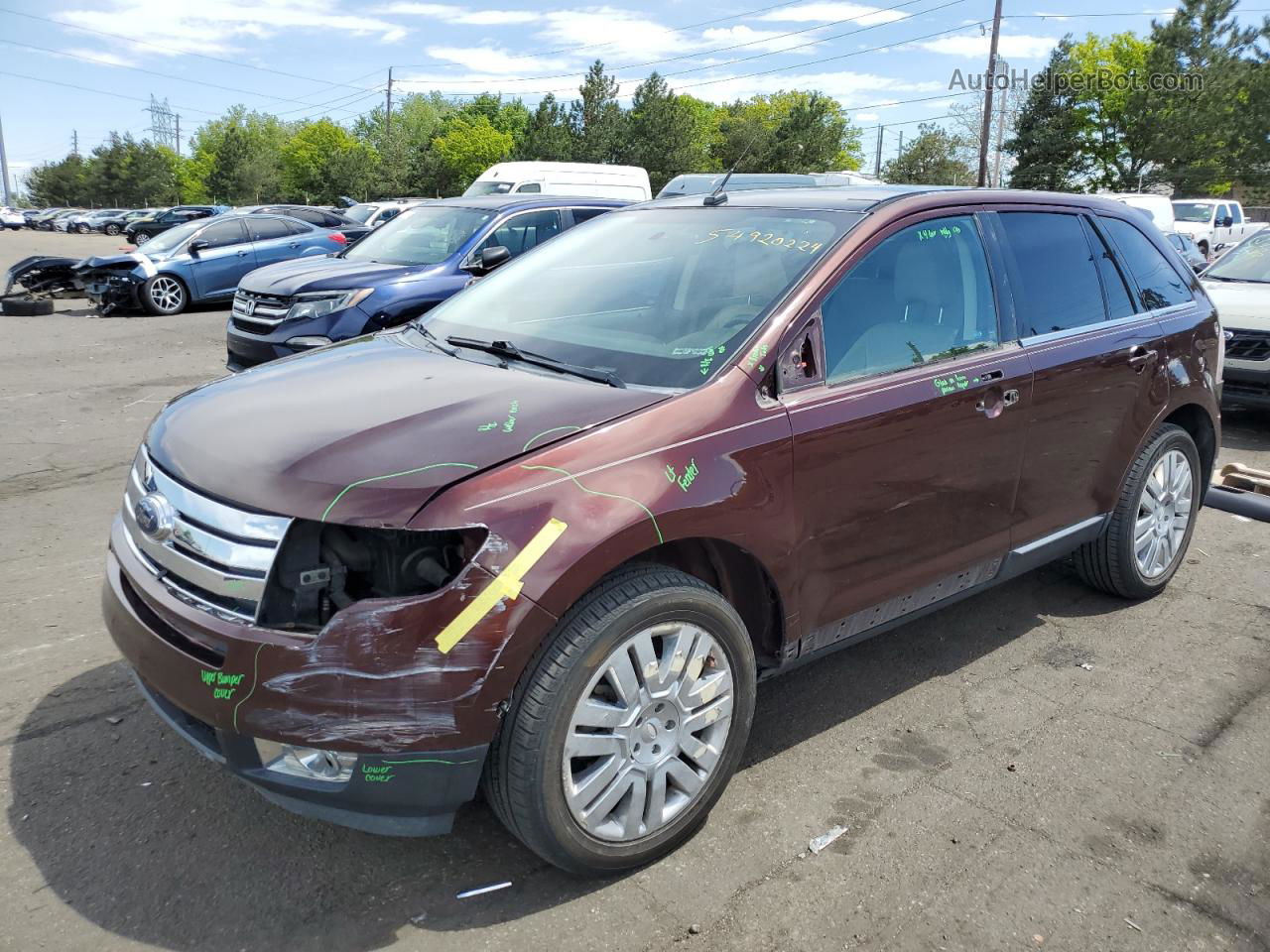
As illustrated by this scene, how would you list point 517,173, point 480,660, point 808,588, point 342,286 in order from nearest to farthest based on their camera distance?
point 480,660, point 808,588, point 342,286, point 517,173

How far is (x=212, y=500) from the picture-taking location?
2.46m

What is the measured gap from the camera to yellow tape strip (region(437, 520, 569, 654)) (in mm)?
2262

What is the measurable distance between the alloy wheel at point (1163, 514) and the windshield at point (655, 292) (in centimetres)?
214

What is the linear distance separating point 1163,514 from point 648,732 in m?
3.11

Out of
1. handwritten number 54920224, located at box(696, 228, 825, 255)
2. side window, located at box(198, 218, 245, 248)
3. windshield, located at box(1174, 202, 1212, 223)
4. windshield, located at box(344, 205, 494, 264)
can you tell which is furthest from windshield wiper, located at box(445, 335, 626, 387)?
windshield, located at box(1174, 202, 1212, 223)

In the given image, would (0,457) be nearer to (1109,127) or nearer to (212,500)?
(212,500)

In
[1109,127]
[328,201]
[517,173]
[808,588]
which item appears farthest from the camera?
[328,201]

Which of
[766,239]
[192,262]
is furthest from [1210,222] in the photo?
[766,239]

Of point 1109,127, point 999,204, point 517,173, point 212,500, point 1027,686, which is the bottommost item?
point 1027,686

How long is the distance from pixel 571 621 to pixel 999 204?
251 centimetres

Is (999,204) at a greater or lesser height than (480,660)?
greater

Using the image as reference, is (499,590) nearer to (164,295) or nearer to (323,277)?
(323,277)

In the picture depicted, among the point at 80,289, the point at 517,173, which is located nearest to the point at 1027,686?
the point at 80,289

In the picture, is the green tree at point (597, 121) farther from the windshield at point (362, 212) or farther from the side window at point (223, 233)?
the side window at point (223, 233)
